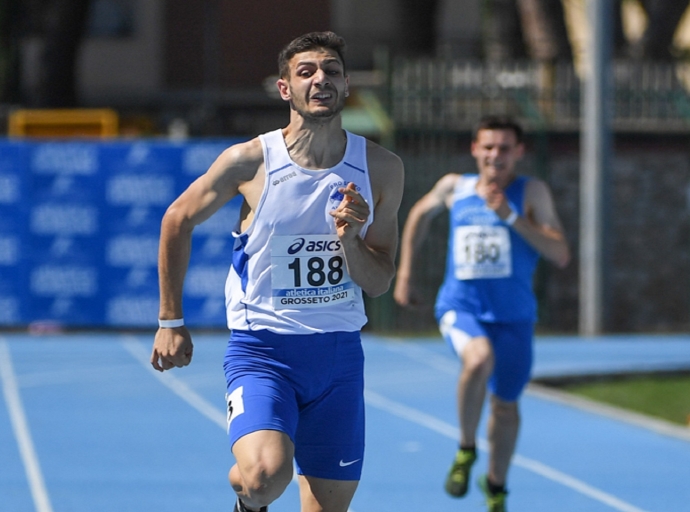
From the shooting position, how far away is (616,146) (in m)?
20.9

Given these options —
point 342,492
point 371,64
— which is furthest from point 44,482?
point 371,64

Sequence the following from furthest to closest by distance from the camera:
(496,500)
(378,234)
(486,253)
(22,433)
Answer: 1. (22,433)
2. (486,253)
3. (496,500)
4. (378,234)

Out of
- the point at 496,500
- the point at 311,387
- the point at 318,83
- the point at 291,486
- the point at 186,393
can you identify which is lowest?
the point at 186,393

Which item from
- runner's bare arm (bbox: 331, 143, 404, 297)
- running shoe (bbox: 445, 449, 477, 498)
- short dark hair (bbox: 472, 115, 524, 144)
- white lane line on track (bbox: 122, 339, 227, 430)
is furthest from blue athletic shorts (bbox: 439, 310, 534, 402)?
white lane line on track (bbox: 122, 339, 227, 430)

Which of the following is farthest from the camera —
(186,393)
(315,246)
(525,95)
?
(525,95)

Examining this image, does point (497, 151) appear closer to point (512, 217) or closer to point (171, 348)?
point (512, 217)

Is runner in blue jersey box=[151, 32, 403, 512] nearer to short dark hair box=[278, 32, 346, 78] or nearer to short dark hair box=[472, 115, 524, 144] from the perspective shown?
short dark hair box=[278, 32, 346, 78]

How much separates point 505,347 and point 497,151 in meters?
1.09

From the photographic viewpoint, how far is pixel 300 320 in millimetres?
5512

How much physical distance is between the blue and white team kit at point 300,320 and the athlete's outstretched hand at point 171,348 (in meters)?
0.20

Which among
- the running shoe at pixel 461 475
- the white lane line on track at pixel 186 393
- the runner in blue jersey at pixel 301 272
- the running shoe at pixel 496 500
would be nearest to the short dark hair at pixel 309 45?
the runner in blue jersey at pixel 301 272

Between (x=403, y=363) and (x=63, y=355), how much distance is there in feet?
13.4

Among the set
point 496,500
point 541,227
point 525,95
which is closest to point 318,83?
point 541,227

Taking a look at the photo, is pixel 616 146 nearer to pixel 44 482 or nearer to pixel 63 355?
pixel 63 355
